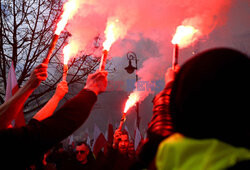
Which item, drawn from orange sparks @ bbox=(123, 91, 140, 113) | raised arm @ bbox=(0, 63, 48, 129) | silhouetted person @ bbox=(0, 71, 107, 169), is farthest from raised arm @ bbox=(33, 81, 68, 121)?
orange sparks @ bbox=(123, 91, 140, 113)

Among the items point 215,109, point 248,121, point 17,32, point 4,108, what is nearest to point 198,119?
point 215,109

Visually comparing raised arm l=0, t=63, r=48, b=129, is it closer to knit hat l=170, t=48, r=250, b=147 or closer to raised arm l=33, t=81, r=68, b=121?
raised arm l=33, t=81, r=68, b=121

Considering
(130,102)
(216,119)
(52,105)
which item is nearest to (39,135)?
(216,119)

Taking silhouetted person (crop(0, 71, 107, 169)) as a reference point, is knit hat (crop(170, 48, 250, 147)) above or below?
above

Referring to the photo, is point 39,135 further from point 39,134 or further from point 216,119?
point 216,119

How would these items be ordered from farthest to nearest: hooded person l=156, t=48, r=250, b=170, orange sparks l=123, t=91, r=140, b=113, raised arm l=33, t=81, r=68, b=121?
orange sparks l=123, t=91, r=140, b=113, raised arm l=33, t=81, r=68, b=121, hooded person l=156, t=48, r=250, b=170

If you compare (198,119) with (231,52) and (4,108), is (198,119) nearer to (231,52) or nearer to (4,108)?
(231,52)

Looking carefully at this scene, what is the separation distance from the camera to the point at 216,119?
35.0 inches

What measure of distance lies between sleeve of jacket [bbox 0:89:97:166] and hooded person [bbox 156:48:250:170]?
635 mm

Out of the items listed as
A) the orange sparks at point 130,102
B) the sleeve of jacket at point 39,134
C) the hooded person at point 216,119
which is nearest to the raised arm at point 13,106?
the sleeve of jacket at point 39,134

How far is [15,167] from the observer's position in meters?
1.24

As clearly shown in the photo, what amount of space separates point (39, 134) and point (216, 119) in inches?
37.2

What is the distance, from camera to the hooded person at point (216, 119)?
0.88m

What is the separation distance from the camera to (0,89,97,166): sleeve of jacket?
122 centimetres
